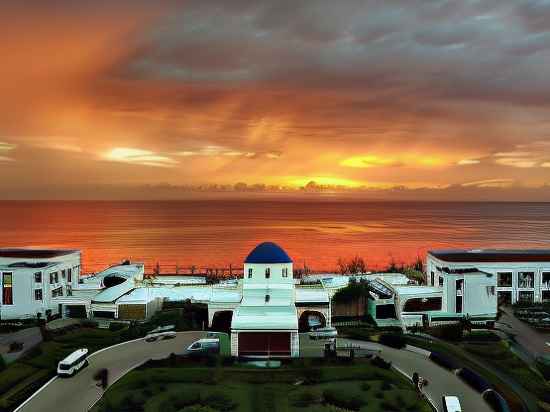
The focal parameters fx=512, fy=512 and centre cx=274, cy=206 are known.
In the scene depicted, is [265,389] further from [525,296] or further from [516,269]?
[525,296]

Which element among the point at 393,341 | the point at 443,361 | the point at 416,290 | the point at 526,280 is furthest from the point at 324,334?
the point at 526,280

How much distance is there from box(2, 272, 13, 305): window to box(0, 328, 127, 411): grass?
11039 mm

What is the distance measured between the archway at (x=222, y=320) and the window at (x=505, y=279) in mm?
27079

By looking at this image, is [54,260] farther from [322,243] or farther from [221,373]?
[322,243]

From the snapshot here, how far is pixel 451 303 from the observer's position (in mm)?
42031

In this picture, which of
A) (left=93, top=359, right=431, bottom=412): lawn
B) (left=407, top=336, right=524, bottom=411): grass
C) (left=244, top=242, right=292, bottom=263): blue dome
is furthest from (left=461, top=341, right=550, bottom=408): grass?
(left=244, top=242, right=292, bottom=263): blue dome

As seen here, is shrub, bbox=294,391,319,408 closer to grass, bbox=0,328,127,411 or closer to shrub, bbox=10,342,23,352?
grass, bbox=0,328,127,411

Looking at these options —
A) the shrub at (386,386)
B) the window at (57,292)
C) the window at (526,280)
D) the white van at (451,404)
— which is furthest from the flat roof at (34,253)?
the window at (526,280)

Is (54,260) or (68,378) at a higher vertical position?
(54,260)

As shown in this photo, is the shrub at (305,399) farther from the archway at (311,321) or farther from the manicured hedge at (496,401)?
the archway at (311,321)

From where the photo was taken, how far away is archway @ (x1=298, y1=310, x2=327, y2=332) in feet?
128

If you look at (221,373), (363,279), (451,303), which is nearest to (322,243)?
(363,279)

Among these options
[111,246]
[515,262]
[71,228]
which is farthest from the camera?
[71,228]

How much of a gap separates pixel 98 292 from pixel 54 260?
5791 millimetres
